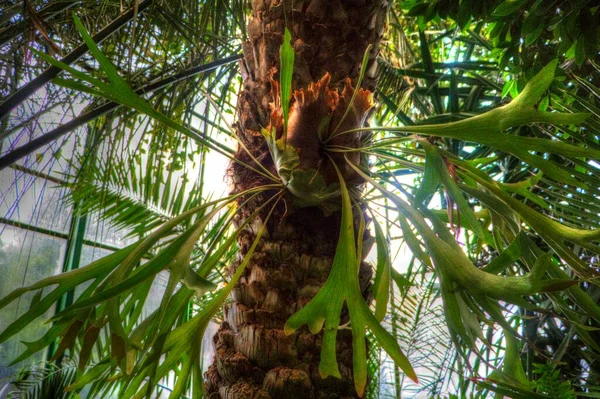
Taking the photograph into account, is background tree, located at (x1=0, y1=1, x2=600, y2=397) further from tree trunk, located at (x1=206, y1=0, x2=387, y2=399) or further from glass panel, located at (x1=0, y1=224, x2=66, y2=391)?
glass panel, located at (x1=0, y1=224, x2=66, y2=391)

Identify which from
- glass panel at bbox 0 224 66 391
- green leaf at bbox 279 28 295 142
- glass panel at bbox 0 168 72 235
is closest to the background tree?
green leaf at bbox 279 28 295 142

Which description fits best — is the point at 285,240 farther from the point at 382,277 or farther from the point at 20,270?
the point at 20,270

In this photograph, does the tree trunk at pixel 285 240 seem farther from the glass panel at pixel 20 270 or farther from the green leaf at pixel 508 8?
the glass panel at pixel 20 270

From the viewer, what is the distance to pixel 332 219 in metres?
0.83

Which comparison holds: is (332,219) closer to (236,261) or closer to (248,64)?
(236,261)

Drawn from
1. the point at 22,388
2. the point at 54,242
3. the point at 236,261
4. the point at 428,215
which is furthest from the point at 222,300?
the point at 54,242

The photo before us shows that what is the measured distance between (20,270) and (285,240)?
2.01 metres

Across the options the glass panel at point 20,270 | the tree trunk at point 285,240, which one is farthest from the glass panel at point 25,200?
the tree trunk at point 285,240

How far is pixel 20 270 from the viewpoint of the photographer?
2383mm

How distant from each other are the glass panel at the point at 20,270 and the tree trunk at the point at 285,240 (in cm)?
133

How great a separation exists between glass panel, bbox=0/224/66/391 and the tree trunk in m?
1.33

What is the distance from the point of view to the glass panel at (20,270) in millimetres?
2215

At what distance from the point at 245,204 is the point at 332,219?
0.15 metres

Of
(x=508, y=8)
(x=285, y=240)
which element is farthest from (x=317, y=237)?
(x=508, y=8)
